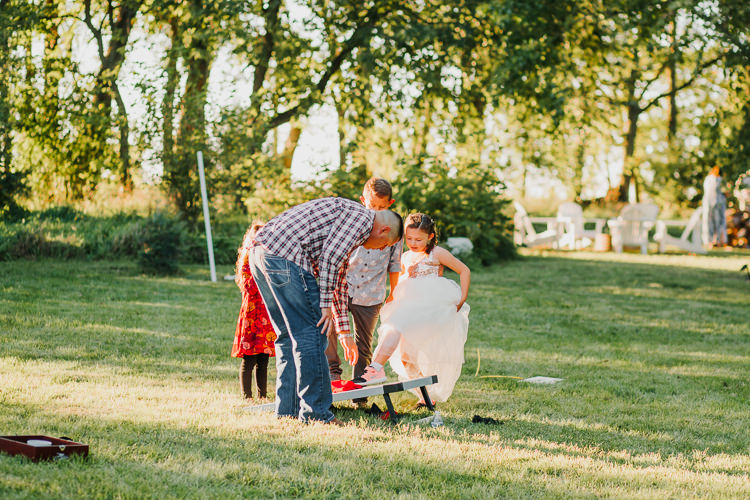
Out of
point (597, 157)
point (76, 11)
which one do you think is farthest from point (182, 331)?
point (597, 157)

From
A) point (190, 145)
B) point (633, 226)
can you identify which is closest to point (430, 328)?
point (190, 145)

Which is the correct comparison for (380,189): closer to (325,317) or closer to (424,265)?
(424,265)

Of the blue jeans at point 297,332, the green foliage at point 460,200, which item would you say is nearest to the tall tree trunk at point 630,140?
the green foliage at point 460,200

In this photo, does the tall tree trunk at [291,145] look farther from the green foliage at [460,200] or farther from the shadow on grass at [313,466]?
the shadow on grass at [313,466]

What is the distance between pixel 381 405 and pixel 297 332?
1.34m

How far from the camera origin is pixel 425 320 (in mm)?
5512

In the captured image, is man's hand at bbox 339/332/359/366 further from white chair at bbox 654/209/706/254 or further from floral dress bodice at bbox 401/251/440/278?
white chair at bbox 654/209/706/254

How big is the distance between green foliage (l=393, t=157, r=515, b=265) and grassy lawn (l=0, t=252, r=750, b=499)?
18.4 feet

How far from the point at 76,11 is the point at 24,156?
3.70 m

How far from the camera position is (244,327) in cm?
549

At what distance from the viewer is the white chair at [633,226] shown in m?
21.8

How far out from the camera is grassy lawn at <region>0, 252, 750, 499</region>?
3.84 m

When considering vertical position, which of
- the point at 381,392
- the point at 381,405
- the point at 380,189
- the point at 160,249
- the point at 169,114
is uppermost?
the point at 169,114

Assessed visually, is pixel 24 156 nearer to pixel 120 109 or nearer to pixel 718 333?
pixel 120 109
